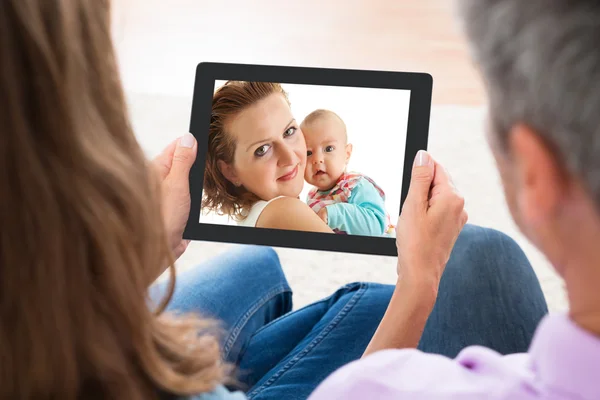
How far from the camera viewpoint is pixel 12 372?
0.51 metres

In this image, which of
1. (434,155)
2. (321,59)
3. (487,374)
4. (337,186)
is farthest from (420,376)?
(321,59)

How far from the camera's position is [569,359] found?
20.5 inches

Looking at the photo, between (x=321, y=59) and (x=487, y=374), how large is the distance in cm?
195

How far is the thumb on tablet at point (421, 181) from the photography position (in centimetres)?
101

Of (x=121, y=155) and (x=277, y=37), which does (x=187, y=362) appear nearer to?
(x=121, y=155)

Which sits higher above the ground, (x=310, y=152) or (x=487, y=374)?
(x=310, y=152)

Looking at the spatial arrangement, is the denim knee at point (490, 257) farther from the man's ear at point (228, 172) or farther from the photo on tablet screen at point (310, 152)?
the man's ear at point (228, 172)

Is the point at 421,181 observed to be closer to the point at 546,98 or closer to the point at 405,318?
the point at 405,318

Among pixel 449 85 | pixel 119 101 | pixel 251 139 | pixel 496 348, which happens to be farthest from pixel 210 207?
pixel 449 85

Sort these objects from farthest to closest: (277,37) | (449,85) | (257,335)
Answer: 1. (277,37)
2. (449,85)
3. (257,335)

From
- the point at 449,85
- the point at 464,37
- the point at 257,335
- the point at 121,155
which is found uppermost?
the point at 449,85

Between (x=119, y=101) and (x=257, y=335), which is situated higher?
(x=119, y=101)

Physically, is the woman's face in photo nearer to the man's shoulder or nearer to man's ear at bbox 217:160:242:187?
man's ear at bbox 217:160:242:187

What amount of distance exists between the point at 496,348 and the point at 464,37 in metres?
0.53
